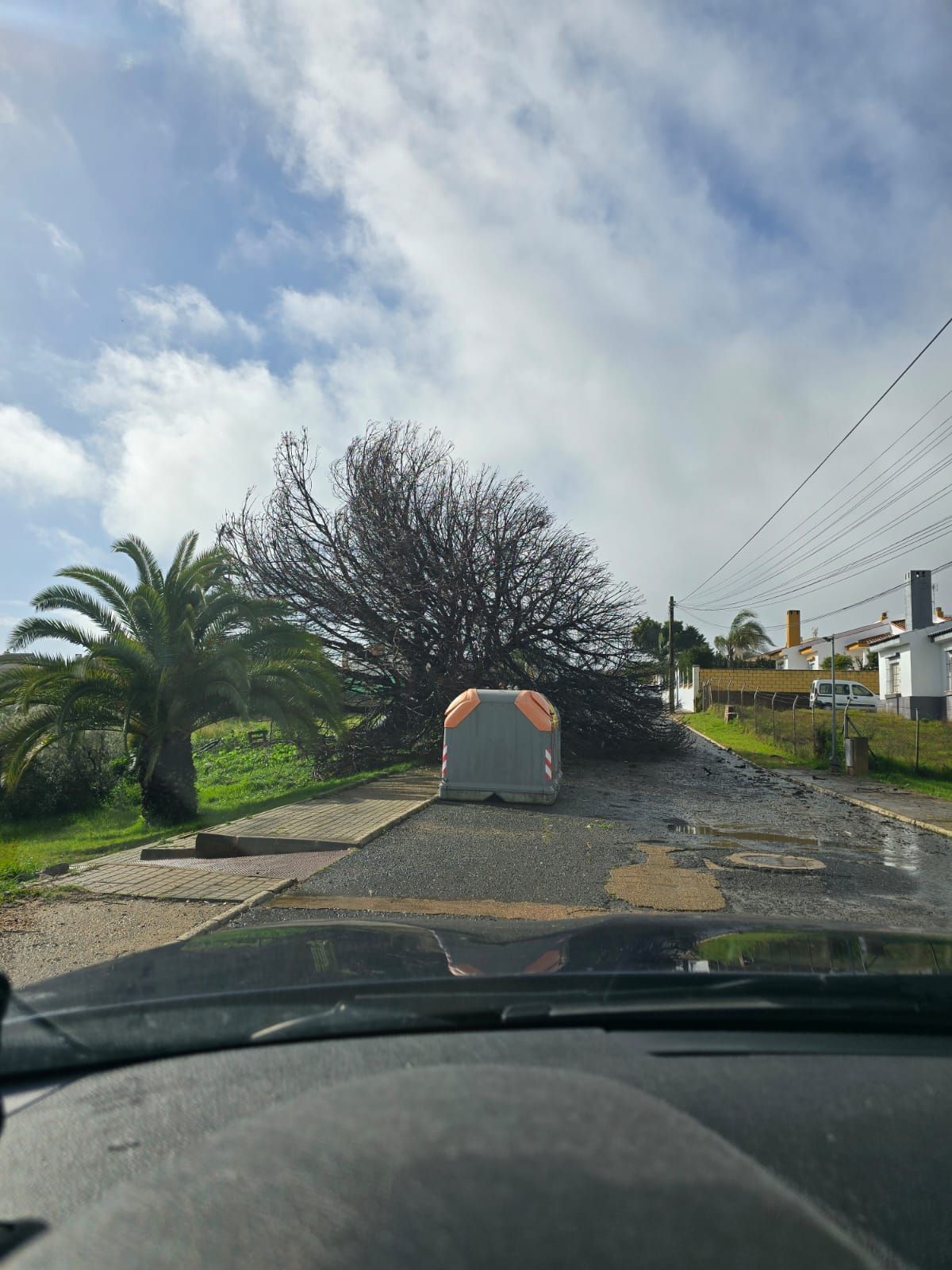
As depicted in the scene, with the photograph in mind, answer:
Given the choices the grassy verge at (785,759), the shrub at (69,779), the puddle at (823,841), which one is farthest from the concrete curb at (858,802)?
the shrub at (69,779)

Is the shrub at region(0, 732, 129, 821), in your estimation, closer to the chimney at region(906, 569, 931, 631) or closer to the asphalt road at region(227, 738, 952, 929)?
the asphalt road at region(227, 738, 952, 929)

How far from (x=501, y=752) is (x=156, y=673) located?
583 cm

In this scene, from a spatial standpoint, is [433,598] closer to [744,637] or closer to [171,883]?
[171,883]

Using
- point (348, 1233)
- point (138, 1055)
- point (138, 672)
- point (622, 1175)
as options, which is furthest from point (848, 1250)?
point (138, 672)

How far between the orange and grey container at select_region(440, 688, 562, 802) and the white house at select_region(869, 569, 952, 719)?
25458 mm

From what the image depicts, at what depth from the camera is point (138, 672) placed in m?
15.2

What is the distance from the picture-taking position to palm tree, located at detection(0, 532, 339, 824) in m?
14.7

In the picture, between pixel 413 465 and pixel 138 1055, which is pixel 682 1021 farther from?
pixel 413 465

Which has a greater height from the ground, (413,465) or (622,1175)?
(413,465)

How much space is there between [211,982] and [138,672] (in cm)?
1385

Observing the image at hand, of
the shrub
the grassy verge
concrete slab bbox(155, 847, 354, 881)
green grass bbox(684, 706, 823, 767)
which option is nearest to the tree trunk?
the shrub

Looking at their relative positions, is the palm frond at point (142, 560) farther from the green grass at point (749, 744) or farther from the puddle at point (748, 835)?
the green grass at point (749, 744)

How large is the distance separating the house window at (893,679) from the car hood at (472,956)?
41172 millimetres

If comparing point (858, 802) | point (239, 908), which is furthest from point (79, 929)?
Result: point (858, 802)
